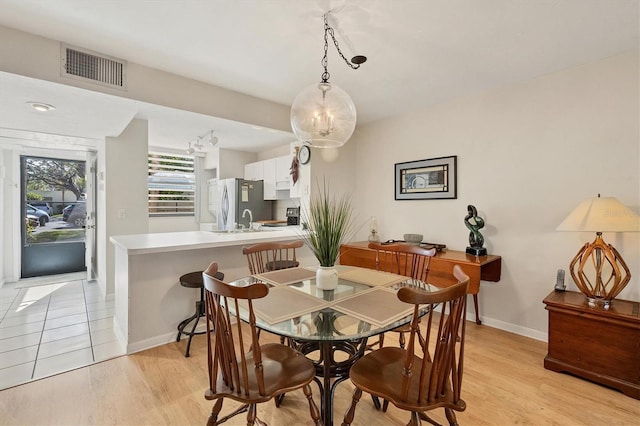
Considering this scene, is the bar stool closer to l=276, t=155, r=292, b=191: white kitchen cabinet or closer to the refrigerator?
the refrigerator

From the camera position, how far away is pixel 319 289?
1.78 meters

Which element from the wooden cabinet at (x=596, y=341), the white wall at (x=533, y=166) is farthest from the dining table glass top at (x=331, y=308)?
the white wall at (x=533, y=166)

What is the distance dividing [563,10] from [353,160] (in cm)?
281

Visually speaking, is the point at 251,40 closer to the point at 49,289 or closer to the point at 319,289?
the point at 319,289

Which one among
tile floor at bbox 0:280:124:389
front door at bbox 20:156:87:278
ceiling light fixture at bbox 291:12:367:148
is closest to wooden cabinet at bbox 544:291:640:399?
ceiling light fixture at bbox 291:12:367:148

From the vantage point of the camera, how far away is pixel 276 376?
4.46ft

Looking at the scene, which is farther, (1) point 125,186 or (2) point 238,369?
(1) point 125,186

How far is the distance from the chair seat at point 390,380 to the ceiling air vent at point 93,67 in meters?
2.82

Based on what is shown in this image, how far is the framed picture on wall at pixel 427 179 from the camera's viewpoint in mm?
3396

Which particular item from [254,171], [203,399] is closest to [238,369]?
[203,399]

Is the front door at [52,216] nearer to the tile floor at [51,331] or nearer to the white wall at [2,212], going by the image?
the white wall at [2,212]

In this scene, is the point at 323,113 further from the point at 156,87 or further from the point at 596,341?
the point at 596,341

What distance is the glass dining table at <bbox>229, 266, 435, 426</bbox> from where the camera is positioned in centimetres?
128

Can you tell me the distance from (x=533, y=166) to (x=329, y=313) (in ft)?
8.51
